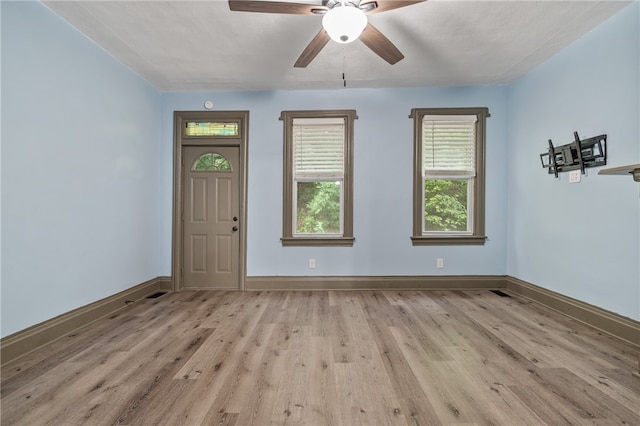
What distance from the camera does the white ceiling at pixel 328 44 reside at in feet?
8.18

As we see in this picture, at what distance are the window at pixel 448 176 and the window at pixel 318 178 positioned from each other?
37.9 inches

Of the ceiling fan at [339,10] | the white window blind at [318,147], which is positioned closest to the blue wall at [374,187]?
the white window blind at [318,147]

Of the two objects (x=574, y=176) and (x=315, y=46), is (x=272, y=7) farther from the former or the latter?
(x=574, y=176)

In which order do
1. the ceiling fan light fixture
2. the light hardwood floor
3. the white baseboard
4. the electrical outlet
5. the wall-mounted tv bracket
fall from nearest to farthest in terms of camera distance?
the light hardwood floor → the ceiling fan light fixture → the white baseboard → the wall-mounted tv bracket → the electrical outlet

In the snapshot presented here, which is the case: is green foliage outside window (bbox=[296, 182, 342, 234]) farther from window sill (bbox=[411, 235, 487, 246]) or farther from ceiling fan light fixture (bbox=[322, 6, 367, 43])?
ceiling fan light fixture (bbox=[322, 6, 367, 43])

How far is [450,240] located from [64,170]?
448 cm

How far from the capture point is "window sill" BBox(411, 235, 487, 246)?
13.4ft

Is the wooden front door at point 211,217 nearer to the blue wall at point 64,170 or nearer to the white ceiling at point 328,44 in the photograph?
the blue wall at point 64,170

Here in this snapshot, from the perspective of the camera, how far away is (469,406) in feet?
5.41

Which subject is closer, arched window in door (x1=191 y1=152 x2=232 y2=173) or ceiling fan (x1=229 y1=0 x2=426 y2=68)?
ceiling fan (x1=229 y1=0 x2=426 y2=68)

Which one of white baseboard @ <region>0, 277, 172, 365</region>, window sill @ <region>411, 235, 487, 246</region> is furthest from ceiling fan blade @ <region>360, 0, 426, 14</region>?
white baseboard @ <region>0, 277, 172, 365</region>

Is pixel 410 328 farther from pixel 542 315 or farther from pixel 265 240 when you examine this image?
pixel 265 240

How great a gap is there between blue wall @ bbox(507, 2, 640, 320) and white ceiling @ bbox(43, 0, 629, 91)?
27cm

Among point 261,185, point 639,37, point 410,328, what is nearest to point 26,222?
point 261,185
